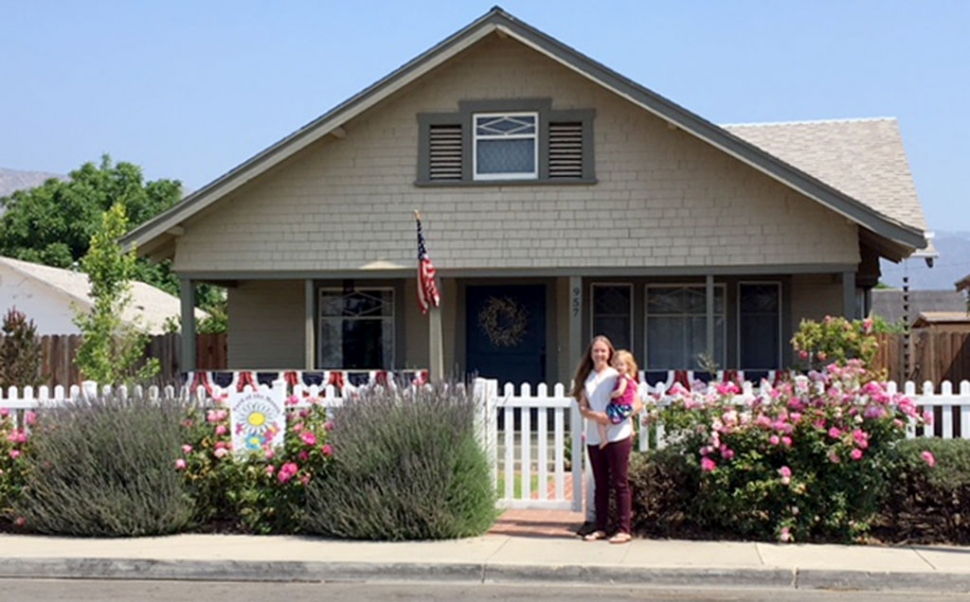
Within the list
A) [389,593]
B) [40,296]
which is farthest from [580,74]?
[40,296]

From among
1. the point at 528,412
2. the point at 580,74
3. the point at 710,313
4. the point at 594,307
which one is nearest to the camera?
the point at 528,412

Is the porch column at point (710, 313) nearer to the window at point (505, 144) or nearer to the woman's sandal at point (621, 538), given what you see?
the window at point (505, 144)

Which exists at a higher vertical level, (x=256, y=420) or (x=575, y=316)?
(x=575, y=316)

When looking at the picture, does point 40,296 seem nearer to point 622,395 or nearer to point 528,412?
point 528,412

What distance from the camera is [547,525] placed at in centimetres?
1109

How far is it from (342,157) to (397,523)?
345 inches

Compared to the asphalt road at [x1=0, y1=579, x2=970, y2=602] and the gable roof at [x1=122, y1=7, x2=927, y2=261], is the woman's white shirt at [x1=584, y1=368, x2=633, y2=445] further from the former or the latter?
the gable roof at [x1=122, y1=7, x2=927, y2=261]

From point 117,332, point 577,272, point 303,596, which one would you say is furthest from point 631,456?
point 117,332

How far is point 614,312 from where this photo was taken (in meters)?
19.3

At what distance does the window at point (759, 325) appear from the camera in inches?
747

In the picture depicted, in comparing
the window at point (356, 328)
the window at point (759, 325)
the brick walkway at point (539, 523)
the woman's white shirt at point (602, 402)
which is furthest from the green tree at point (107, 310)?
the window at point (759, 325)

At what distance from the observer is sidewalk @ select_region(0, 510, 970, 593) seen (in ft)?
29.9

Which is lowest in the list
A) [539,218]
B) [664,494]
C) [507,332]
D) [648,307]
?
[664,494]

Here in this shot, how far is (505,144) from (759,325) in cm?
488
